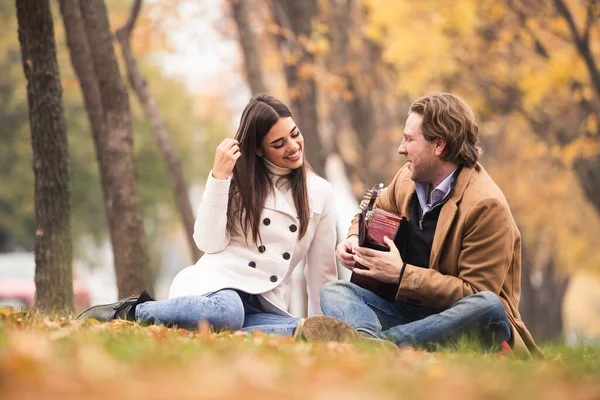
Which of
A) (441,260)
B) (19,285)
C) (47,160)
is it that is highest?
(47,160)

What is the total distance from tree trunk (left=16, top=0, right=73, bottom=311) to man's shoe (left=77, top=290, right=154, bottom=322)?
137 centimetres

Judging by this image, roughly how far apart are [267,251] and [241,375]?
3.09m

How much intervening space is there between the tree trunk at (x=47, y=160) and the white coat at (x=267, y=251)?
1667 mm

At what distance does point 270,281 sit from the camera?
575cm

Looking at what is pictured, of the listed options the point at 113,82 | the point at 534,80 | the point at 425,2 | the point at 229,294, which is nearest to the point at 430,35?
the point at 425,2

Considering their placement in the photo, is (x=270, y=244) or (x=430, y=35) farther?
(x=430, y=35)

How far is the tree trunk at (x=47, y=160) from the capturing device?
675cm

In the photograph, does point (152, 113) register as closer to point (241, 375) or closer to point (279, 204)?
point (279, 204)

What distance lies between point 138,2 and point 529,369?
8.26m

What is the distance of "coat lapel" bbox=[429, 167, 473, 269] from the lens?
201 inches

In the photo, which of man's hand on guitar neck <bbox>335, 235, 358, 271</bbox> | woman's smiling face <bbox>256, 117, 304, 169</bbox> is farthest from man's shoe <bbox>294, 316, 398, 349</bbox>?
woman's smiling face <bbox>256, 117, 304, 169</bbox>

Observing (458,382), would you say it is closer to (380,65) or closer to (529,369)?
(529,369)

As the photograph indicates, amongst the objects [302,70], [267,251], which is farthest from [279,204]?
[302,70]

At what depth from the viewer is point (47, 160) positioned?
6.88 metres
